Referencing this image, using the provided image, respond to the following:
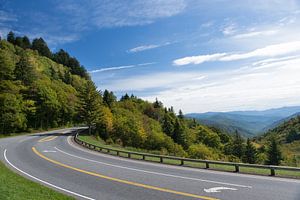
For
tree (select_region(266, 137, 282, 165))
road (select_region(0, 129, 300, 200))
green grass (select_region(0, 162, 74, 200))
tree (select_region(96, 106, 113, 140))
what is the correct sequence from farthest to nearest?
1. tree (select_region(266, 137, 282, 165))
2. tree (select_region(96, 106, 113, 140))
3. road (select_region(0, 129, 300, 200))
4. green grass (select_region(0, 162, 74, 200))

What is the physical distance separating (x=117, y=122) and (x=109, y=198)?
69119mm

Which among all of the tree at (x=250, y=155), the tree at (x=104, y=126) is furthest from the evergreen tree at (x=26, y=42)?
the tree at (x=250, y=155)

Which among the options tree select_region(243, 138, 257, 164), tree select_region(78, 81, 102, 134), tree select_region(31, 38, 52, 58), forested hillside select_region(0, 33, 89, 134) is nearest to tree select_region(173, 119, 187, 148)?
tree select_region(243, 138, 257, 164)

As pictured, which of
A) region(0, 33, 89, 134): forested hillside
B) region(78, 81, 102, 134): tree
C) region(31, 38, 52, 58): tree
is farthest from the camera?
region(31, 38, 52, 58): tree

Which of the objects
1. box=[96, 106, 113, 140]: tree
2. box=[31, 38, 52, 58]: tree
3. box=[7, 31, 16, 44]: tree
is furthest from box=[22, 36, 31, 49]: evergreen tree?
box=[96, 106, 113, 140]: tree

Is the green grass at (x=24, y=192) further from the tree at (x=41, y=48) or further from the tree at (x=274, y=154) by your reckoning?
the tree at (x=41, y=48)

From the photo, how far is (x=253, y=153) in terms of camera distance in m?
96.1

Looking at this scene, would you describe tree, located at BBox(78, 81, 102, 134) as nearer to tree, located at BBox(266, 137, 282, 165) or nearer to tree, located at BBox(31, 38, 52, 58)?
tree, located at BBox(266, 137, 282, 165)

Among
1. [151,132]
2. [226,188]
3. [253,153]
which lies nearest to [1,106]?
[151,132]

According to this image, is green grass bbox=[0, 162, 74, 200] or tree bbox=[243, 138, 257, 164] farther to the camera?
tree bbox=[243, 138, 257, 164]

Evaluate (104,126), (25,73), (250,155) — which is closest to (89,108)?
(104,126)

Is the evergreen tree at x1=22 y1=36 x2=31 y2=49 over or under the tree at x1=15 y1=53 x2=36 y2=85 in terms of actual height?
over

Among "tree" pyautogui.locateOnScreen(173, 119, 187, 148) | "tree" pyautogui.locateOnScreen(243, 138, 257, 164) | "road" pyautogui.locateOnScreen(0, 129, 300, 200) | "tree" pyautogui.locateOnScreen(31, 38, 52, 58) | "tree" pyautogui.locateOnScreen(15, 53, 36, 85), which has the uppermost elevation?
"tree" pyautogui.locateOnScreen(31, 38, 52, 58)

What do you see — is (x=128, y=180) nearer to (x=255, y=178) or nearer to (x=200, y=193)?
(x=200, y=193)
